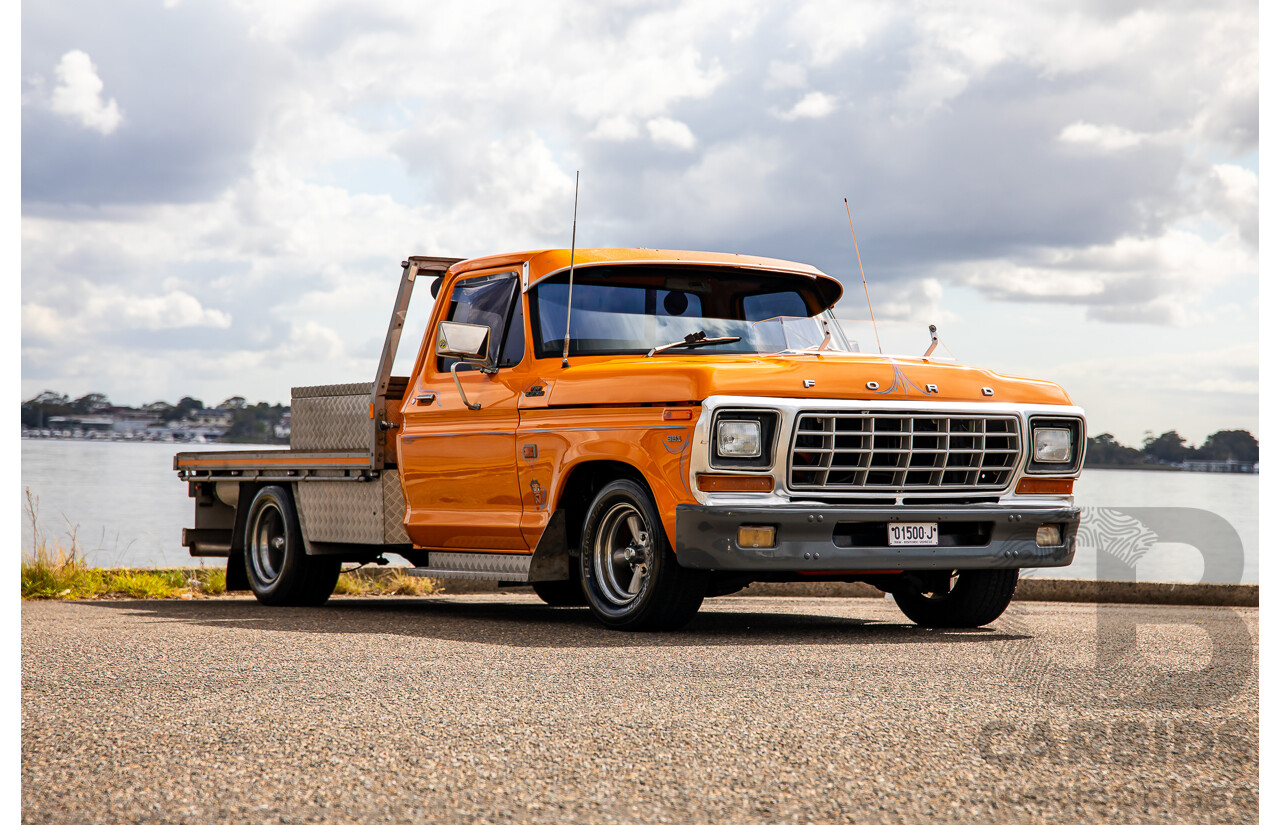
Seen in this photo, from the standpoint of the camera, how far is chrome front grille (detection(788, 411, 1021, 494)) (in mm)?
7824

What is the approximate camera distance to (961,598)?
8984 mm

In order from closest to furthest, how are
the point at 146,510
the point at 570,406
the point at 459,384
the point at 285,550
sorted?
the point at 570,406
the point at 459,384
the point at 285,550
the point at 146,510

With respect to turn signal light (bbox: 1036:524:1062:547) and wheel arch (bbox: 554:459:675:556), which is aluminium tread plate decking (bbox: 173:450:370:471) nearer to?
wheel arch (bbox: 554:459:675:556)

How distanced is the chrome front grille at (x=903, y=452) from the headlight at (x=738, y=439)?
0.22 metres

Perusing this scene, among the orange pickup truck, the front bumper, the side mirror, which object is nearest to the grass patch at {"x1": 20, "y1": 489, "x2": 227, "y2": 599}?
the orange pickup truck

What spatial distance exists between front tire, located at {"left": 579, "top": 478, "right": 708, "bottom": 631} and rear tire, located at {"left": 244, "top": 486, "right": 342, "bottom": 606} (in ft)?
11.0

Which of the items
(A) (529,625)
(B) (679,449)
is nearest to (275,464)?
(A) (529,625)

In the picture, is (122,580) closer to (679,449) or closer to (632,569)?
(632,569)

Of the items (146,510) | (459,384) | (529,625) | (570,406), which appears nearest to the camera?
(570,406)

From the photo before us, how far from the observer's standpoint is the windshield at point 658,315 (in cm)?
885

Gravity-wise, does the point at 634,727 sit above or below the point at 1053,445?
below

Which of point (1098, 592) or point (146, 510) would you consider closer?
point (1098, 592)

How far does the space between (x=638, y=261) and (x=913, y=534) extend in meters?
2.48

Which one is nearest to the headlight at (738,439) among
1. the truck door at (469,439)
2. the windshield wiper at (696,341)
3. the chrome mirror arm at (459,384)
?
the windshield wiper at (696,341)
